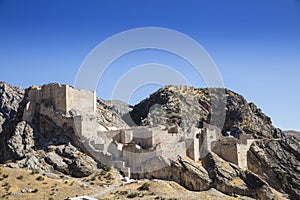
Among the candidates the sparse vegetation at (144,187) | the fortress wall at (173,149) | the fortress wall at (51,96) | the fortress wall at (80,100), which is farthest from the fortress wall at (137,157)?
the fortress wall at (51,96)

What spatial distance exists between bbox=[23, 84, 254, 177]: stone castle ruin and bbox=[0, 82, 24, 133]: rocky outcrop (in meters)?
41.1

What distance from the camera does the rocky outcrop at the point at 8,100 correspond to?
95562mm

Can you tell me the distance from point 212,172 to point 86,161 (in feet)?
49.0

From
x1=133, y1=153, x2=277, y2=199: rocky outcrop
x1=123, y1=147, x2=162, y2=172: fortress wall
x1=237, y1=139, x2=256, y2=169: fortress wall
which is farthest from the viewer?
x1=237, y1=139, x2=256, y2=169: fortress wall

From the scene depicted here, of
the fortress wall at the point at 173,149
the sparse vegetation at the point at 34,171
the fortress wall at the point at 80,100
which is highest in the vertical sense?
the fortress wall at the point at 80,100

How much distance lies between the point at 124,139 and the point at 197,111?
39.2 meters

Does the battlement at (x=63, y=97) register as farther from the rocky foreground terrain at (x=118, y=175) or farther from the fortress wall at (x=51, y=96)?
the rocky foreground terrain at (x=118, y=175)

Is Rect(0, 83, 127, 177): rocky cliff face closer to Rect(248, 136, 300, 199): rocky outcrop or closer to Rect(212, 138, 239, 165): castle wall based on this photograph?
Rect(212, 138, 239, 165): castle wall

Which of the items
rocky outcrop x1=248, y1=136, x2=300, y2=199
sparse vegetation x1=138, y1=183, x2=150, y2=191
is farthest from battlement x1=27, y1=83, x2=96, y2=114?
rocky outcrop x1=248, y1=136, x2=300, y2=199

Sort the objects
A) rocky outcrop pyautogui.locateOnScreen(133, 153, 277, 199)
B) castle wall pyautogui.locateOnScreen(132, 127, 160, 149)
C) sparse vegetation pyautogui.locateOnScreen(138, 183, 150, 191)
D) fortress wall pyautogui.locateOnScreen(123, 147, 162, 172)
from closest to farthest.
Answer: sparse vegetation pyautogui.locateOnScreen(138, 183, 150, 191)
fortress wall pyautogui.locateOnScreen(123, 147, 162, 172)
rocky outcrop pyautogui.locateOnScreen(133, 153, 277, 199)
castle wall pyautogui.locateOnScreen(132, 127, 160, 149)

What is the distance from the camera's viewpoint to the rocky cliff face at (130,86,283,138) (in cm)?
8062

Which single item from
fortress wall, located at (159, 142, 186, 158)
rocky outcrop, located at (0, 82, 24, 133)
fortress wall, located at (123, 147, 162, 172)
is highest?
rocky outcrop, located at (0, 82, 24, 133)

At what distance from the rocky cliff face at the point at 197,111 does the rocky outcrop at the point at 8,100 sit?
27.9m

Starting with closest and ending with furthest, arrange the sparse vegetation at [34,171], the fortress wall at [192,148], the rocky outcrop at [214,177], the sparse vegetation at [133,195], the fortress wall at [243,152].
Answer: the sparse vegetation at [133,195] < the sparse vegetation at [34,171] < the rocky outcrop at [214,177] < the fortress wall at [192,148] < the fortress wall at [243,152]
